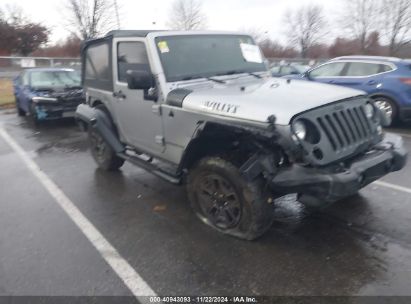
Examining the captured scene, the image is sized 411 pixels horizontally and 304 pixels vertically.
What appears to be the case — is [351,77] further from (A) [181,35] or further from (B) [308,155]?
(B) [308,155]

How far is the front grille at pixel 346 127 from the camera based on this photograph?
3303mm

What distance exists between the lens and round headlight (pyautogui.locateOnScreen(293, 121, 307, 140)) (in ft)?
10.4

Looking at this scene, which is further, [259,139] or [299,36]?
[299,36]

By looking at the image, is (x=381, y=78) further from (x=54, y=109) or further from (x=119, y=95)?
(x=54, y=109)

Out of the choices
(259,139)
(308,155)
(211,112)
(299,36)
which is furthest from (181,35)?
(299,36)

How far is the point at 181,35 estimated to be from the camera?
4512mm

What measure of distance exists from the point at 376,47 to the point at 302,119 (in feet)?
128

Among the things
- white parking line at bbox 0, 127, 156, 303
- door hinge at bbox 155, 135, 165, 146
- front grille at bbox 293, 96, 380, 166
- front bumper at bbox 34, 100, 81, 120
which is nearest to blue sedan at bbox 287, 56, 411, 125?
front grille at bbox 293, 96, 380, 166

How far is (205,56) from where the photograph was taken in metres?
4.54

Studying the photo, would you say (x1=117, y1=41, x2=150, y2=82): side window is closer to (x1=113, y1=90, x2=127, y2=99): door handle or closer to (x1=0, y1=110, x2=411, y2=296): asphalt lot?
(x1=113, y1=90, x2=127, y2=99): door handle

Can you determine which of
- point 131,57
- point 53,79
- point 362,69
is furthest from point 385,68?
point 53,79

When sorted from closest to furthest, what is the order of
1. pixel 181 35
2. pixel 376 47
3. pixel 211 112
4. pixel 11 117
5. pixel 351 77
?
pixel 211 112
pixel 181 35
pixel 351 77
pixel 11 117
pixel 376 47

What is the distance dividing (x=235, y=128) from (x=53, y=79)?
903 cm

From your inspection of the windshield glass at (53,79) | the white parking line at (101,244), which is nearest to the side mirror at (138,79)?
the white parking line at (101,244)
